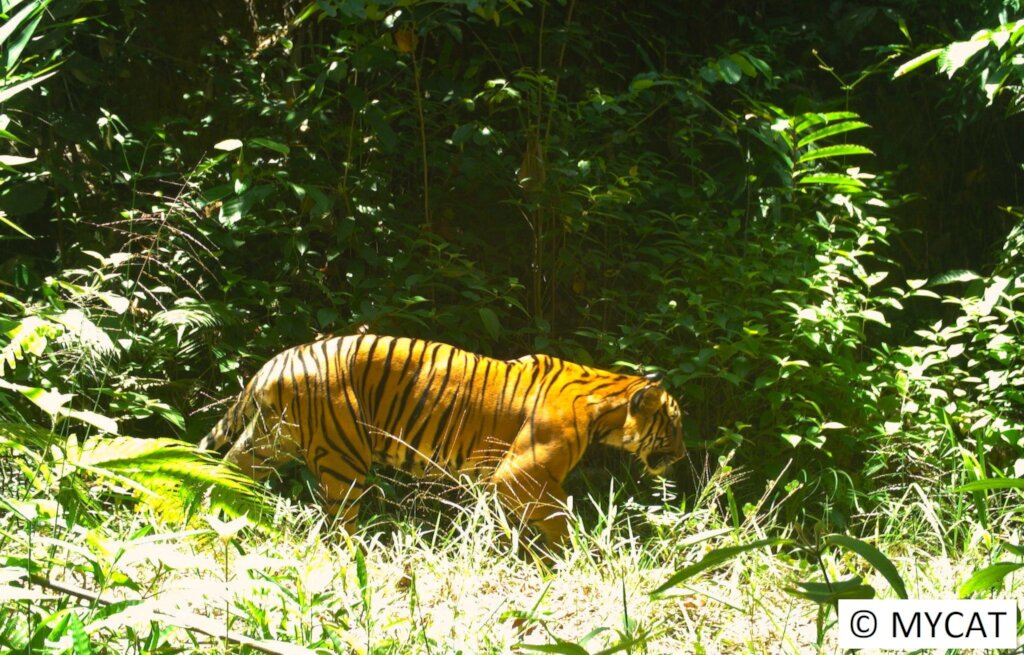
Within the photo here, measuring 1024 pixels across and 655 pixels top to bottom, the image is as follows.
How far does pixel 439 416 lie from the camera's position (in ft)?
13.6

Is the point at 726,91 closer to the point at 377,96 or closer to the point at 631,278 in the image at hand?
the point at 631,278

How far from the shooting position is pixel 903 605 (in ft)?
7.55

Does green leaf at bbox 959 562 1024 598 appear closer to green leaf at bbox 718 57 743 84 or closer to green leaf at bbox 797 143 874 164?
green leaf at bbox 797 143 874 164

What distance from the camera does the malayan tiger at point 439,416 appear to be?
Result: 3.95m

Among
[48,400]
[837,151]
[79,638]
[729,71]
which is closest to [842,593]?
[79,638]

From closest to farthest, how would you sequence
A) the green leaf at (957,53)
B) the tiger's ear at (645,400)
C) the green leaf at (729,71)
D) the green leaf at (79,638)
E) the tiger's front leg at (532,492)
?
the green leaf at (79,638) → the green leaf at (957,53) → the tiger's front leg at (532,492) → the tiger's ear at (645,400) → the green leaf at (729,71)

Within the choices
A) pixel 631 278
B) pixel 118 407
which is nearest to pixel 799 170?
pixel 631 278

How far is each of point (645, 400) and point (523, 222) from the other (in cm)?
158

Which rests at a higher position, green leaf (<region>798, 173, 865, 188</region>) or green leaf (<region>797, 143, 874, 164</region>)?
green leaf (<region>797, 143, 874, 164</region>)

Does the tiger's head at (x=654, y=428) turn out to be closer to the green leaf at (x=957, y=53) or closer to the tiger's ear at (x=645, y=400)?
the tiger's ear at (x=645, y=400)

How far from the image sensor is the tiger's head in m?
4.09

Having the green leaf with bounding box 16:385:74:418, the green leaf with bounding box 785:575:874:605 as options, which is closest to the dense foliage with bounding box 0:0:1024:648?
the green leaf with bounding box 16:385:74:418

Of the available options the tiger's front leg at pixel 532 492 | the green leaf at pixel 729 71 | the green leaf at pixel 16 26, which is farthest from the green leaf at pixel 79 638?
the green leaf at pixel 729 71

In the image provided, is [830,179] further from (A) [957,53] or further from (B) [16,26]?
(B) [16,26]
